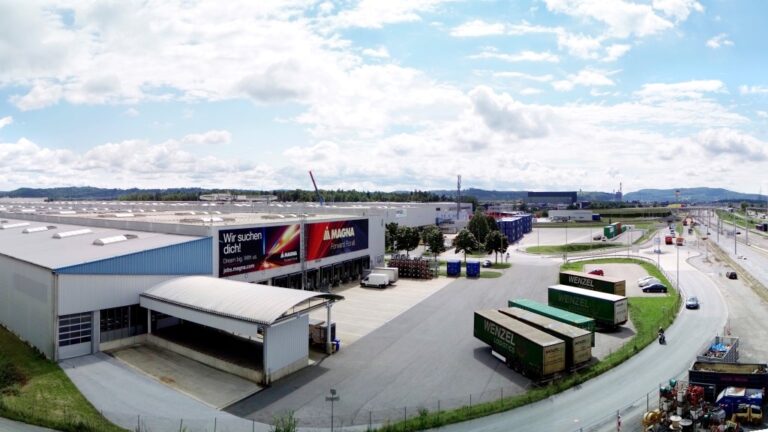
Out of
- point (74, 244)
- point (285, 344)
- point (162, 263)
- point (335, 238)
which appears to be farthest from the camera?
point (335, 238)

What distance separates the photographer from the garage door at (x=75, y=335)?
93.1ft

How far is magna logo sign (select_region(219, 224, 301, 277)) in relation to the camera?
40594 mm

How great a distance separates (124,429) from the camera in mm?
20172

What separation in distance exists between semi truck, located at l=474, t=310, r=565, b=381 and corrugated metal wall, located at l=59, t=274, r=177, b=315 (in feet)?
70.6

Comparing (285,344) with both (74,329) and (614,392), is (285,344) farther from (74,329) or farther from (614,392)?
(614,392)

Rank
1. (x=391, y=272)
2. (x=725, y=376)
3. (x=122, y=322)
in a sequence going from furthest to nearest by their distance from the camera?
(x=391, y=272)
(x=122, y=322)
(x=725, y=376)

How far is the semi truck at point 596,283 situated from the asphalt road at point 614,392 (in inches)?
223

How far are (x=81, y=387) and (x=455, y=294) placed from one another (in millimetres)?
32886

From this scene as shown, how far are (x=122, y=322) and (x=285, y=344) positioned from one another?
12093 millimetres

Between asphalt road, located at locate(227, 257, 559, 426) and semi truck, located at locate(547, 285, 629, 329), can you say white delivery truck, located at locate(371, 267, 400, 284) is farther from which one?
semi truck, located at locate(547, 285, 629, 329)

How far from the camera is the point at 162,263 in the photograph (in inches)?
1363

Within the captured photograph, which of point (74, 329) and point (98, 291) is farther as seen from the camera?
point (98, 291)

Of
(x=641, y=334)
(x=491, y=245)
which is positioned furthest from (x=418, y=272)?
(x=641, y=334)

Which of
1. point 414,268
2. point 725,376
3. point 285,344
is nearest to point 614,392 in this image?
point 725,376
